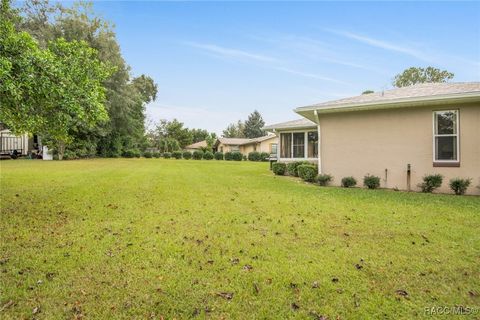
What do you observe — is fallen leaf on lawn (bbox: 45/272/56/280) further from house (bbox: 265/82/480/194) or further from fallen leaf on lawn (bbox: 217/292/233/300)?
house (bbox: 265/82/480/194)

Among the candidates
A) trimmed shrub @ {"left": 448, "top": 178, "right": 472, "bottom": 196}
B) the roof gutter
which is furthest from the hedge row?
the roof gutter

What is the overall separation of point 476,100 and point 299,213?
7.18m

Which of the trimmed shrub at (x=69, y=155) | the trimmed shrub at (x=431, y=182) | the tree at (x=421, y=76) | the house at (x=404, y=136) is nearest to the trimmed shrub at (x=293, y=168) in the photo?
the house at (x=404, y=136)

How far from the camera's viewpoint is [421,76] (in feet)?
124

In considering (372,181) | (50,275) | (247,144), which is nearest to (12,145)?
(247,144)

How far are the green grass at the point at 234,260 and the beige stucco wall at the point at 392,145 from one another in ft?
9.18

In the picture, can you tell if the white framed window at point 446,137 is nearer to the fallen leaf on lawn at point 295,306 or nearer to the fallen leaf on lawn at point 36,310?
the fallen leaf on lawn at point 295,306

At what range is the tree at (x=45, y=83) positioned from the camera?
5.70 metres

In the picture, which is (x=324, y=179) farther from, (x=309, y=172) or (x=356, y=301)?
(x=356, y=301)

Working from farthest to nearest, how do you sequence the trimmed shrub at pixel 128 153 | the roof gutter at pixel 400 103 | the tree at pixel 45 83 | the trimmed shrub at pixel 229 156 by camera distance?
the trimmed shrub at pixel 229 156 < the trimmed shrub at pixel 128 153 < the roof gutter at pixel 400 103 < the tree at pixel 45 83

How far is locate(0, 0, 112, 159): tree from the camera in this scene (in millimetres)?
5703

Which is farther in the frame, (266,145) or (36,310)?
(266,145)

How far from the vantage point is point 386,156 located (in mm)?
10617

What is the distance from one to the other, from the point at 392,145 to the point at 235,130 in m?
65.2
